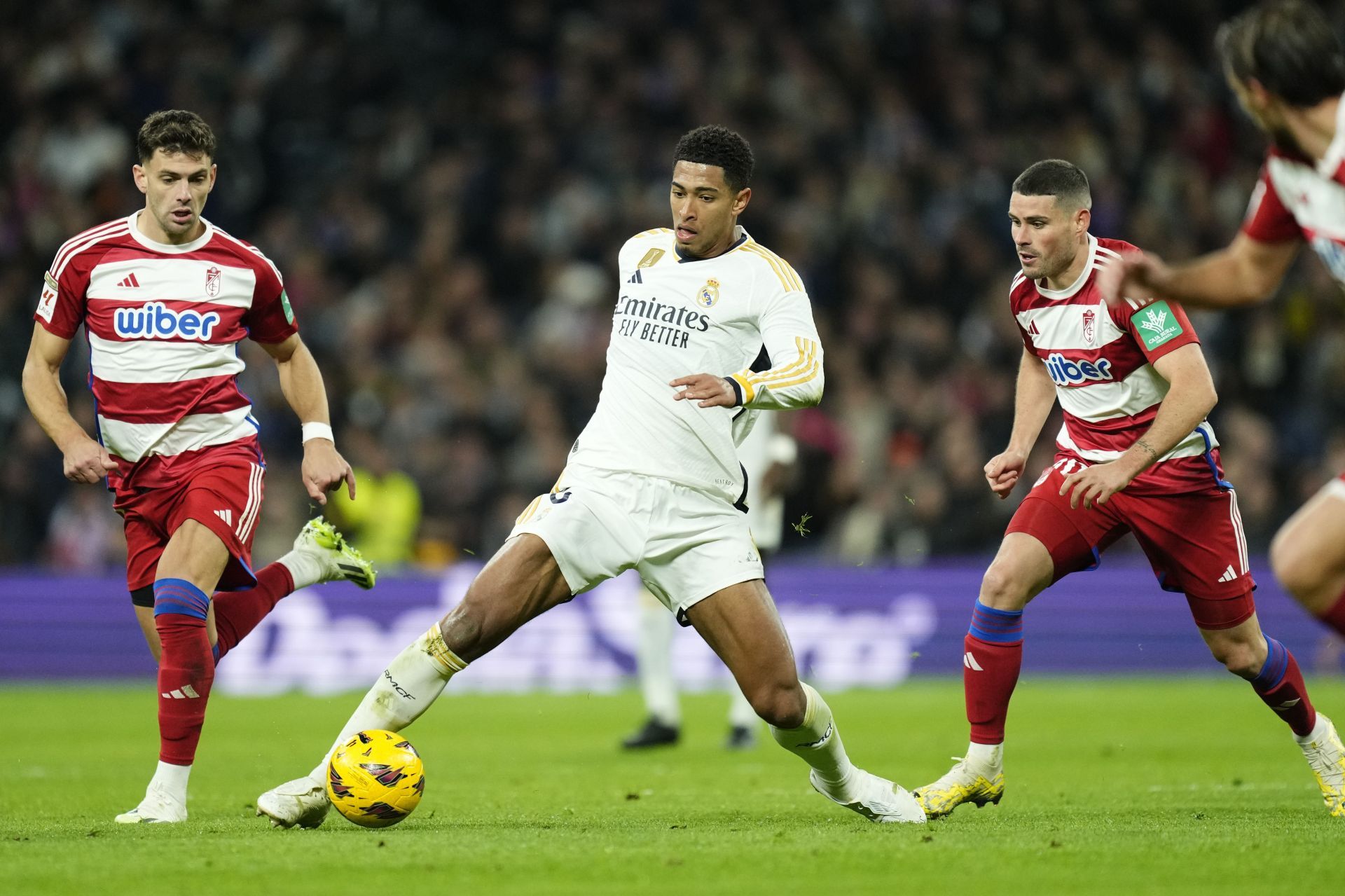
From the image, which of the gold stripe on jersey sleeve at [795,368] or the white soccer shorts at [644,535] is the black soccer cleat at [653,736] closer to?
the white soccer shorts at [644,535]

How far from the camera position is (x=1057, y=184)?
7223 millimetres

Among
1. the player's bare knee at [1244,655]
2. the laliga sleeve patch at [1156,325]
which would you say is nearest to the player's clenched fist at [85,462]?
the laliga sleeve patch at [1156,325]

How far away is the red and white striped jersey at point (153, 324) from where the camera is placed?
7.28m

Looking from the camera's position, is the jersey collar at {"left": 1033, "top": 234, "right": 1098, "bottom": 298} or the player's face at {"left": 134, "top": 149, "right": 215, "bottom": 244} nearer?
the player's face at {"left": 134, "top": 149, "right": 215, "bottom": 244}

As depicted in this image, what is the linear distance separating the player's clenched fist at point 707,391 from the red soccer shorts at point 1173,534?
1.79 meters

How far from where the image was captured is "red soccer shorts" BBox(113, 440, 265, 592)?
23.8ft

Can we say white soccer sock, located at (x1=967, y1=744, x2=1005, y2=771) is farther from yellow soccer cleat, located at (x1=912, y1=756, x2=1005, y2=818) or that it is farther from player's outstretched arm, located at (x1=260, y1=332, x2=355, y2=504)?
player's outstretched arm, located at (x1=260, y1=332, x2=355, y2=504)

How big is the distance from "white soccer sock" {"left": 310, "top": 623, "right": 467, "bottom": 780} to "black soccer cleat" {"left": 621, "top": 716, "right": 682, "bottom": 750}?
15.2 ft

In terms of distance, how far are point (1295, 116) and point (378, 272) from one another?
15.2 m

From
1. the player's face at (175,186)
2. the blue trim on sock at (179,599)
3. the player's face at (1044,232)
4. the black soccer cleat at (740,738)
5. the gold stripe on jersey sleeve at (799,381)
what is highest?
the player's face at (175,186)

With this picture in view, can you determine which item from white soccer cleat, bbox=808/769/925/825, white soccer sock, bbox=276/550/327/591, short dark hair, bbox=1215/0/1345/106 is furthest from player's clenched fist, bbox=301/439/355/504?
short dark hair, bbox=1215/0/1345/106

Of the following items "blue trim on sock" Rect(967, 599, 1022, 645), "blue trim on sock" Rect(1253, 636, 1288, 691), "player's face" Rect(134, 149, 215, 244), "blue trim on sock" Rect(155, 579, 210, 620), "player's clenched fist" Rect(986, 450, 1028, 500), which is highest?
"player's face" Rect(134, 149, 215, 244)

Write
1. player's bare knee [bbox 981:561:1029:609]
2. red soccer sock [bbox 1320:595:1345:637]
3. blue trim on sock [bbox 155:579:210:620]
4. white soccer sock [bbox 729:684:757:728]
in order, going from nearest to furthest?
1. red soccer sock [bbox 1320:595:1345:637]
2. blue trim on sock [bbox 155:579:210:620]
3. player's bare knee [bbox 981:561:1029:609]
4. white soccer sock [bbox 729:684:757:728]

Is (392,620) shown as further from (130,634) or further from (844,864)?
(844,864)
